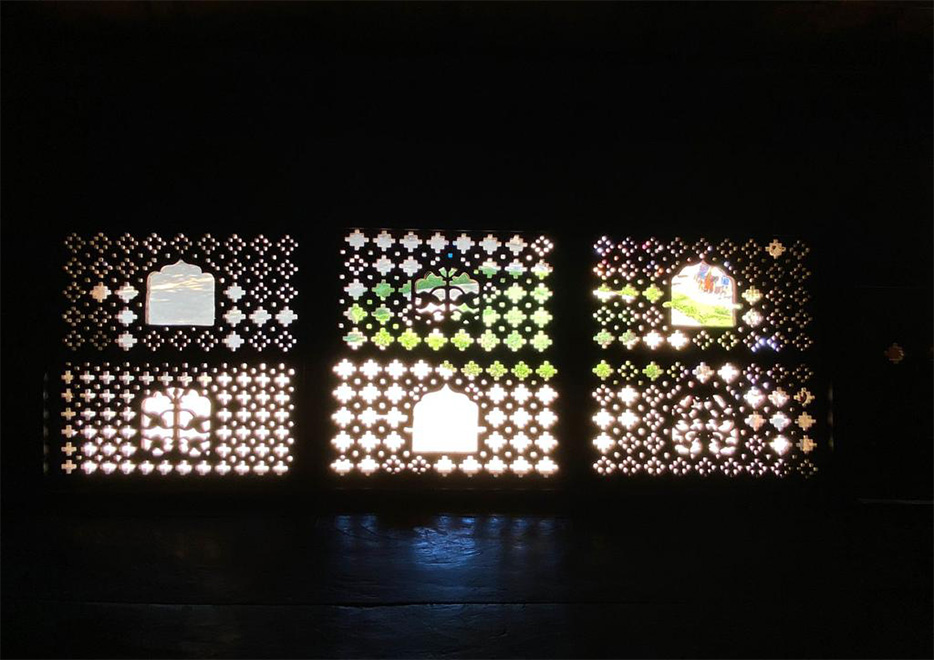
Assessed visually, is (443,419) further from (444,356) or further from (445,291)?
(445,291)

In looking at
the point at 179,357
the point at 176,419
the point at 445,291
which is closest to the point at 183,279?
the point at 179,357

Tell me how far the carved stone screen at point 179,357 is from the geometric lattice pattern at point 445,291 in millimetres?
430

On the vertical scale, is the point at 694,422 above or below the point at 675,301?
below

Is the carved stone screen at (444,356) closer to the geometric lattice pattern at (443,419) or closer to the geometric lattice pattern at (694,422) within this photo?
the geometric lattice pattern at (443,419)

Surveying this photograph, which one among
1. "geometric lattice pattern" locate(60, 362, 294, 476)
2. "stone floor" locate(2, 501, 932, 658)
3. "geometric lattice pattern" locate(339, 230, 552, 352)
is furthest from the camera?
"geometric lattice pattern" locate(339, 230, 552, 352)

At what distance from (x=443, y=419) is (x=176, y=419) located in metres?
1.63

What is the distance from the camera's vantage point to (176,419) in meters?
3.09

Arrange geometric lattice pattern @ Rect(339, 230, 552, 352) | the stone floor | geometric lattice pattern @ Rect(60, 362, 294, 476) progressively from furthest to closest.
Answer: geometric lattice pattern @ Rect(339, 230, 552, 352), geometric lattice pattern @ Rect(60, 362, 294, 476), the stone floor

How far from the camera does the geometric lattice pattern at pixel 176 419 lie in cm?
307

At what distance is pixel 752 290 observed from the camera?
10.7 ft

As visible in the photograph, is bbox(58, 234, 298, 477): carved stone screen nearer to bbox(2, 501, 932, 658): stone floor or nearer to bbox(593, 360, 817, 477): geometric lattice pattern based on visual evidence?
bbox(2, 501, 932, 658): stone floor

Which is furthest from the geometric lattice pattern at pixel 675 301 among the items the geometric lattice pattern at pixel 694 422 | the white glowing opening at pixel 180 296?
the white glowing opening at pixel 180 296

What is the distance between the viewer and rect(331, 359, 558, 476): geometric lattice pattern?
3154 millimetres

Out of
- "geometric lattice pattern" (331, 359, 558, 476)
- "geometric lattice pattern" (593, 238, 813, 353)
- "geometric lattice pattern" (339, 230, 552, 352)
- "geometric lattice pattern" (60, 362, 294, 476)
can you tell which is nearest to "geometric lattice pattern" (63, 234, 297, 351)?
"geometric lattice pattern" (60, 362, 294, 476)
